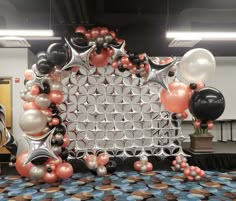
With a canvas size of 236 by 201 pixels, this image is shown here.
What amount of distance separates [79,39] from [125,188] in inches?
93.8

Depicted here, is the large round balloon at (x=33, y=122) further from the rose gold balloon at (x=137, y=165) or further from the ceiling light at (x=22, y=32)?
the rose gold balloon at (x=137, y=165)

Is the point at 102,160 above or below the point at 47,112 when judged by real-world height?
below

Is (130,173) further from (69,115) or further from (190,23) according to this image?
(190,23)

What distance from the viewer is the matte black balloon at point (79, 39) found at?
4176 mm

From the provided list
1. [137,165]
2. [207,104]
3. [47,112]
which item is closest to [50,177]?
[47,112]

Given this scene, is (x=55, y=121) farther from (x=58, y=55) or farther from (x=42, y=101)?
(x=58, y=55)

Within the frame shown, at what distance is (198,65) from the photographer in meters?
3.46

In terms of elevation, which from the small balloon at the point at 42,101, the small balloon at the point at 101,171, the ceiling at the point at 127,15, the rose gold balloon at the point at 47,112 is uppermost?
the ceiling at the point at 127,15

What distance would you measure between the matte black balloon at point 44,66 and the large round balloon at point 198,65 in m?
1.98

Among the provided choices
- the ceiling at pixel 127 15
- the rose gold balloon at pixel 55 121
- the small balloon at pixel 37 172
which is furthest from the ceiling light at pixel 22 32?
the small balloon at pixel 37 172

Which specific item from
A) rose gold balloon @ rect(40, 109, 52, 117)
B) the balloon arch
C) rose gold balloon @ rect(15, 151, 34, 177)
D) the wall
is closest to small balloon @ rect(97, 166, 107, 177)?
the balloon arch

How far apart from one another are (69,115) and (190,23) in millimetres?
2759

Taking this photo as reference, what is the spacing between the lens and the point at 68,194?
3789 millimetres

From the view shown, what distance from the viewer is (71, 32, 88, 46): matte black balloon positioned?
13.7 feet
